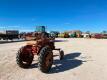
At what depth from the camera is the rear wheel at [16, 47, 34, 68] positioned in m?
9.77

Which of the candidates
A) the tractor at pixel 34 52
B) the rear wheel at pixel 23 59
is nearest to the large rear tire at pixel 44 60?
the tractor at pixel 34 52

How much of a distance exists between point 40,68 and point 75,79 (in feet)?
5.77

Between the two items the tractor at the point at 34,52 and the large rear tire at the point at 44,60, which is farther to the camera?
the tractor at the point at 34,52

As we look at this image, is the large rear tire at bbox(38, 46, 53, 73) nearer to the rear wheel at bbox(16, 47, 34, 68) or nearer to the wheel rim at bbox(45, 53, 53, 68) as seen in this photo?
the wheel rim at bbox(45, 53, 53, 68)

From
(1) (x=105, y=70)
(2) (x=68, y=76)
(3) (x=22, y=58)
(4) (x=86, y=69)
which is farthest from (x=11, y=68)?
(1) (x=105, y=70)

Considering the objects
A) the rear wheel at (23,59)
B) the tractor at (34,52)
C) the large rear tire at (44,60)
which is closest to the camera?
the large rear tire at (44,60)

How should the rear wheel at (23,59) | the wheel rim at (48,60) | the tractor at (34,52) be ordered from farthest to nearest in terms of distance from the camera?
the rear wheel at (23,59) → the tractor at (34,52) → the wheel rim at (48,60)

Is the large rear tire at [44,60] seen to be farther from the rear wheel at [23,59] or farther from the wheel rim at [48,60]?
the rear wheel at [23,59]

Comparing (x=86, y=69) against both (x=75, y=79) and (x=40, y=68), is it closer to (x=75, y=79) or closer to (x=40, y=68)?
(x=75, y=79)

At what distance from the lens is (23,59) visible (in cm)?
1030

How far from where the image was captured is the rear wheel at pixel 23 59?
977 cm

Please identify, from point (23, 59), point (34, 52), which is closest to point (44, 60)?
point (34, 52)

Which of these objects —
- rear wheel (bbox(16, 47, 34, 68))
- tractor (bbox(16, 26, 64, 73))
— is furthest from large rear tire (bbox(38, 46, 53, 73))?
rear wheel (bbox(16, 47, 34, 68))

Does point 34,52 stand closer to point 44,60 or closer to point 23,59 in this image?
point 23,59
